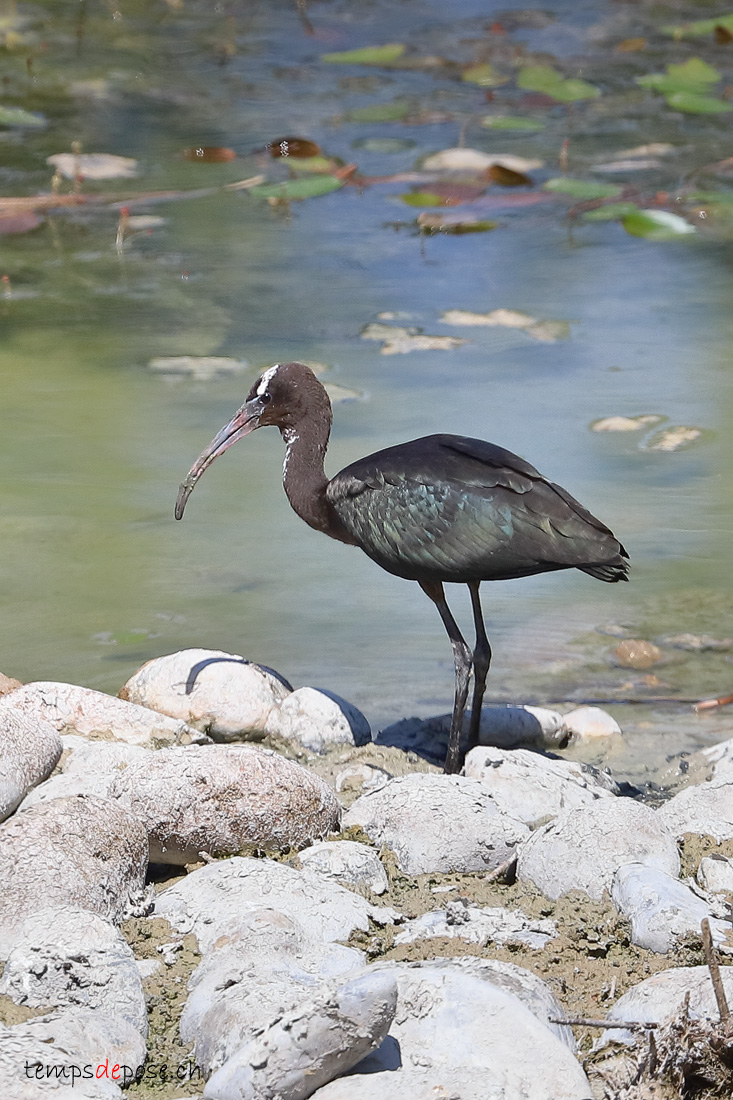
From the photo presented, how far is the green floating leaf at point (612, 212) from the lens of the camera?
10.4 m

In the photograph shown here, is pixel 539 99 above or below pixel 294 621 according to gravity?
above

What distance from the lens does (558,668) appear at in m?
5.41

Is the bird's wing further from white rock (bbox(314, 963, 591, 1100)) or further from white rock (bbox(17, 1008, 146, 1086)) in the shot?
white rock (bbox(17, 1008, 146, 1086))

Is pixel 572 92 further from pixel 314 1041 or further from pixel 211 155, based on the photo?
pixel 314 1041

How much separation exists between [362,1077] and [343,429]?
5016 millimetres

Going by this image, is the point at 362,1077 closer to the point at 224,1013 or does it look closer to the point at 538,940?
the point at 224,1013

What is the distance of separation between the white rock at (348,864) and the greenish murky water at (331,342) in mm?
1449

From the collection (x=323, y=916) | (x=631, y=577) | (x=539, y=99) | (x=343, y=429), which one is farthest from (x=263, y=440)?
(x=539, y=99)

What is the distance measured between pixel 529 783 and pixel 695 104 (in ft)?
29.8

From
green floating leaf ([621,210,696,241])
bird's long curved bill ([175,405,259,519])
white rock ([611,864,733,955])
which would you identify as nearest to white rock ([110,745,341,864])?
white rock ([611,864,733,955])

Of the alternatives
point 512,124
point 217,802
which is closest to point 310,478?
point 217,802

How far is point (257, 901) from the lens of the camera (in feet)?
11.0

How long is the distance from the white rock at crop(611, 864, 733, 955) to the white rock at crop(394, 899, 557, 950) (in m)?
0.18

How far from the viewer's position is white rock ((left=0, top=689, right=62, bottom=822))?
3.87 m
